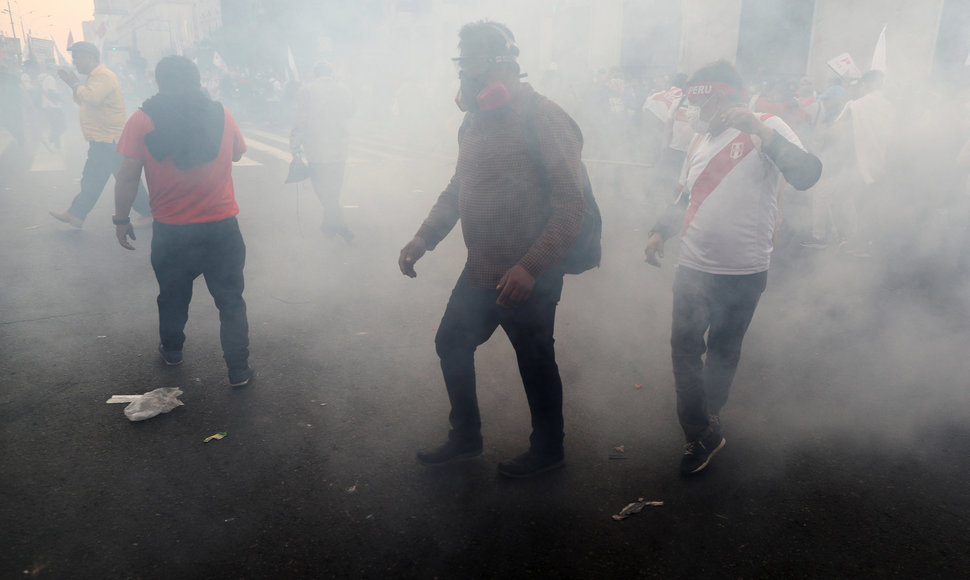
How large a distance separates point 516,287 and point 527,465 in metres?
0.74

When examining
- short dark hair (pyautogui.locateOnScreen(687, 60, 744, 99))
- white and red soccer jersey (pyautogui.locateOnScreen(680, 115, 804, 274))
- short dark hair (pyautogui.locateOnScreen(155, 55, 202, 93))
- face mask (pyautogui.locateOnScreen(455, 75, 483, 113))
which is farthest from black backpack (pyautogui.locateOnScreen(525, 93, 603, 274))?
short dark hair (pyautogui.locateOnScreen(155, 55, 202, 93))

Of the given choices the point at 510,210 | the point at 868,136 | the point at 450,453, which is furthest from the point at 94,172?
the point at 868,136

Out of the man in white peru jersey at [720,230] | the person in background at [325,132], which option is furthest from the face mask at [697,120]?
the person in background at [325,132]

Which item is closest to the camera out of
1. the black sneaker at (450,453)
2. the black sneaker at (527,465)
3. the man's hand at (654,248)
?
the black sneaker at (527,465)

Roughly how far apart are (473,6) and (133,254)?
464 cm

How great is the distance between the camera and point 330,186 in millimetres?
6074

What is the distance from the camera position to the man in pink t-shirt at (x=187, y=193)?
2938mm

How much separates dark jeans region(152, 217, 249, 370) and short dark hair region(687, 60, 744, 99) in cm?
211

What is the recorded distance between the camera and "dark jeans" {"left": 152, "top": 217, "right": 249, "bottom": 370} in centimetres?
306

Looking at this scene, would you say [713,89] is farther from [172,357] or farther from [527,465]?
[172,357]

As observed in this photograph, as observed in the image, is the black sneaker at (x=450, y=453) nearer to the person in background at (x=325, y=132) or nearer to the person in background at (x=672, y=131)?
the person in background at (x=325, y=132)

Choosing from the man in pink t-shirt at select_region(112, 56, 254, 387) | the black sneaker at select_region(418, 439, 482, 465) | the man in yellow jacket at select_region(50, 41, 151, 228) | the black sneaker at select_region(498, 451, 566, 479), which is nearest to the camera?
the black sneaker at select_region(498, 451, 566, 479)

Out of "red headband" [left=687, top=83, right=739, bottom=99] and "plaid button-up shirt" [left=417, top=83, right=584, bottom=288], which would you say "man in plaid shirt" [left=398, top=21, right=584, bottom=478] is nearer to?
"plaid button-up shirt" [left=417, top=83, right=584, bottom=288]

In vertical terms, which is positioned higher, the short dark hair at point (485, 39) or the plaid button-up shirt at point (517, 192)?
the short dark hair at point (485, 39)
